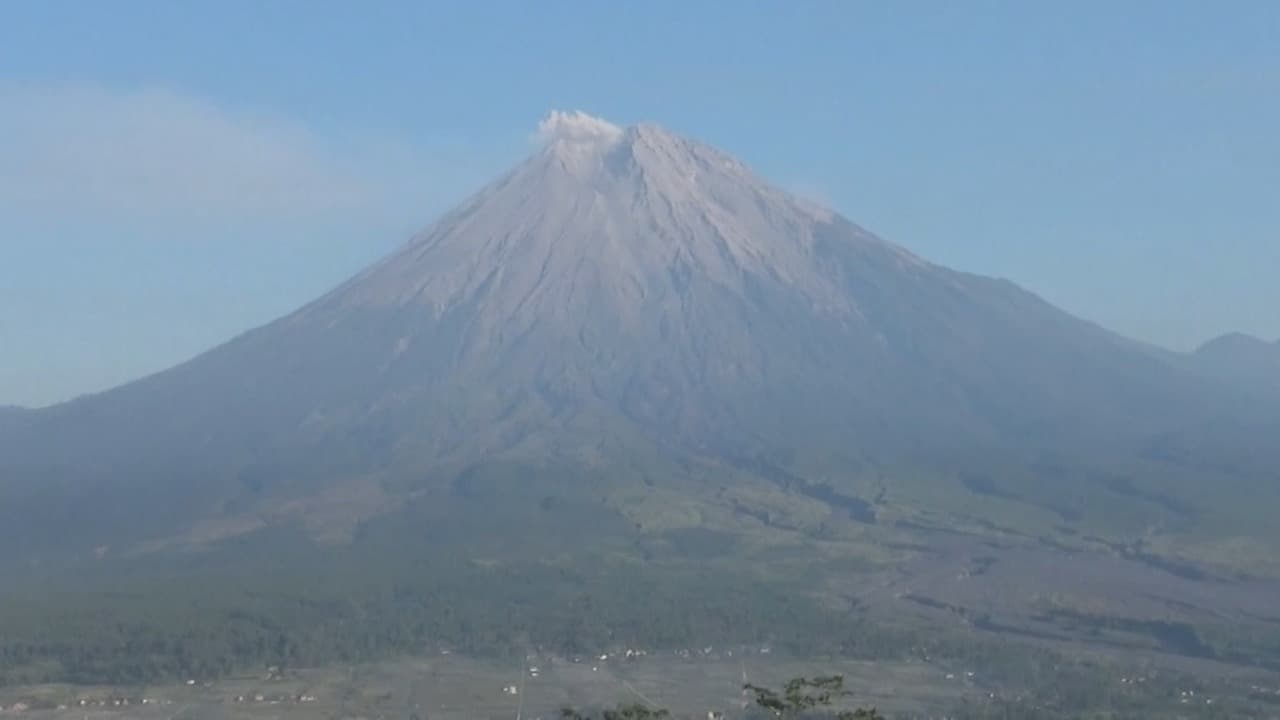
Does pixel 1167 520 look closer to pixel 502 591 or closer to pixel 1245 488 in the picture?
pixel 1245 488

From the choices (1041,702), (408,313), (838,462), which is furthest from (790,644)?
(408,313)

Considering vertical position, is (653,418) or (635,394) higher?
(635,394)

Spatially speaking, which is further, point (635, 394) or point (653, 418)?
point (635, 394)

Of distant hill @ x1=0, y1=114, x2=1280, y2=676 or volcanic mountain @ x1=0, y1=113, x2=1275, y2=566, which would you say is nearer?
distant hill @ x1=0, y1=114, x2=1280, y2=676

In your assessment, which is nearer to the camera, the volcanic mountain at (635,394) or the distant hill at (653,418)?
the distant hill at (653,418)

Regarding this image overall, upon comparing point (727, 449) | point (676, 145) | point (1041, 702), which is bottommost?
point (1041, 702)

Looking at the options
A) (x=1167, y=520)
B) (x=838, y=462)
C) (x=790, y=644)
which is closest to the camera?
(x=790, y=644)

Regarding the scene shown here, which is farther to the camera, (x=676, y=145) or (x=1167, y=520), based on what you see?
(x=676, y=145)

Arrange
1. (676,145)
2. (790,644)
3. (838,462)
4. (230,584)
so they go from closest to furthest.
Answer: (790,644), (230,584), (838,462), (676,145)
